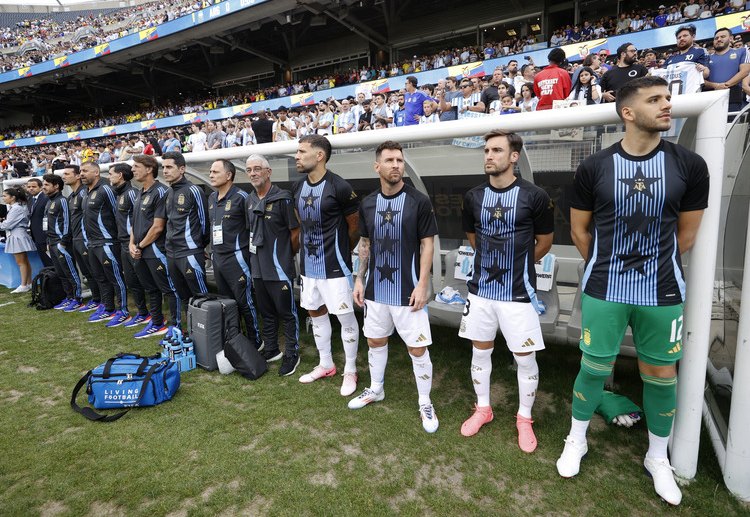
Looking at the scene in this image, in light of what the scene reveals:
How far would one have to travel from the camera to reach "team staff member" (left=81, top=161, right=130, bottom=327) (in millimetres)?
5934

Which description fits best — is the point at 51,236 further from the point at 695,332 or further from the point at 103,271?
the point at 695,332

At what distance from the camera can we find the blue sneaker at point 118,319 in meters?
6.01

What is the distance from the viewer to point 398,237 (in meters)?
3.20

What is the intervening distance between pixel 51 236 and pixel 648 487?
8.19 meters

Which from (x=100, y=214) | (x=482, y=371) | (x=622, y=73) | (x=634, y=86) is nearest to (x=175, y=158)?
(x=100, y=214)

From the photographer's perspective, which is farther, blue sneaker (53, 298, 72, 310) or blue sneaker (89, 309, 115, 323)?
blue sneaker (53, 298, 72, 310)

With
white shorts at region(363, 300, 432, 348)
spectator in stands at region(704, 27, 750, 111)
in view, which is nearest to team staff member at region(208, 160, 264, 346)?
white shorts at region(363, 300, 432, 348)

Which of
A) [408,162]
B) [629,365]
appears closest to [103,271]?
[408,162]

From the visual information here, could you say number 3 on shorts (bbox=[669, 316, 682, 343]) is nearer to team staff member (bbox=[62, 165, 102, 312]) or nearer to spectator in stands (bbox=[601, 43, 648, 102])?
spectator in stands (bbox=[601, 43, 648, 102])

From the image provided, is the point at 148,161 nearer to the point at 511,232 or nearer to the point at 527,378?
the point at 511,232

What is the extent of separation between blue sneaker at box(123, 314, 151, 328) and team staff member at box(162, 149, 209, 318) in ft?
5.01

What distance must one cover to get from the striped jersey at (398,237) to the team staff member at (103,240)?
4.53 metres

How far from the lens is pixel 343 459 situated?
292 cm

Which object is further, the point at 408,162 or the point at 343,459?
the point at 408,162
